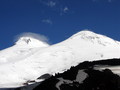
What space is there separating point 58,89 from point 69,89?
2031 millimetres

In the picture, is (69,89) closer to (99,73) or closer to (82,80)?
(82,80)

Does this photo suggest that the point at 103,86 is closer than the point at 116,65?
Yes

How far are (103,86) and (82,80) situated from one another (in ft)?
15.3

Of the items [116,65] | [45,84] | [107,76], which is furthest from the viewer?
[116,65]

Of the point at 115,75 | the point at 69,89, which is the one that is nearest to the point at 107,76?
the point at 115,75

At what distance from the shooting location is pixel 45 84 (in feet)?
197

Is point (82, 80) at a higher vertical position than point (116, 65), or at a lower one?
lower

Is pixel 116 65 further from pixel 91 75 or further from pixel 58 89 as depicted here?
pixel 58 89

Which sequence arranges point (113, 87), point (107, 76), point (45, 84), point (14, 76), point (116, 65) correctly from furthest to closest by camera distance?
point (14, 76) → point (116, 65) → point (45, 84) → point (107, 76) → point (113, 87)

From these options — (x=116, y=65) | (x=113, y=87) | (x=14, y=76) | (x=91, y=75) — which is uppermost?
(x=14, y=76)

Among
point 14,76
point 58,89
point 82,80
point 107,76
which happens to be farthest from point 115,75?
point 14,76

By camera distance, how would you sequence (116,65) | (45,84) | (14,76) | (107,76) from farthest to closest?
(14,76) → (116,65) → (45,84) → (107,76)

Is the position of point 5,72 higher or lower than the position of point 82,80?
higher

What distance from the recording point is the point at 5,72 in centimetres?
19900
